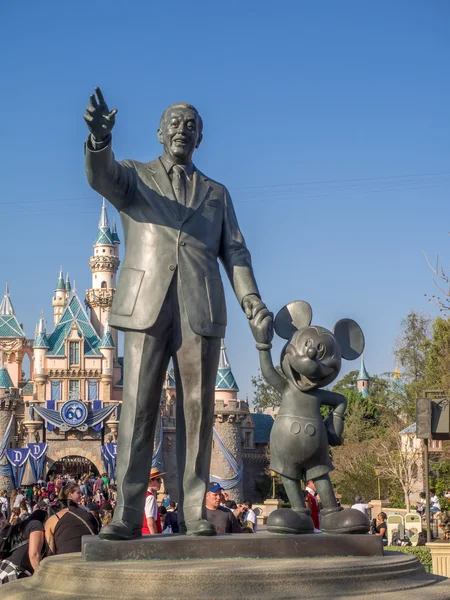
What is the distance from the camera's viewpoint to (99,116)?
4652 millimetres

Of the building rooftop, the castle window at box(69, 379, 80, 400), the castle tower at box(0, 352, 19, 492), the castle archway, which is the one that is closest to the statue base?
the castle archway

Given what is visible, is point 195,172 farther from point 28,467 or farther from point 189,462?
point 28,467

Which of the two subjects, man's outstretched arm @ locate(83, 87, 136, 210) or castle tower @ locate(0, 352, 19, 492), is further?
castle tower @ locate(0, 352, 19, 492)

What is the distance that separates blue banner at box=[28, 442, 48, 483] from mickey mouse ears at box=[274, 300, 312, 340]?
40.4m

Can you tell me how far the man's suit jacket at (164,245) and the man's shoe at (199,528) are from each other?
3.13 feet

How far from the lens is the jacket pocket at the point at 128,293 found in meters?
5.00

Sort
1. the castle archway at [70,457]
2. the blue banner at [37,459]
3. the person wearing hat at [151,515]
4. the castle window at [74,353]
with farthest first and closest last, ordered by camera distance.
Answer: the castle window at [74,353], the castle archway at [70,457], the blue banner at [37,459], the person wearing hat at [151,515]

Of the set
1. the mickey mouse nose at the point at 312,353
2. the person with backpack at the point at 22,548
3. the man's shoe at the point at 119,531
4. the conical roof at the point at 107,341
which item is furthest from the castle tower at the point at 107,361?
the man's shoe at the point at 119,531

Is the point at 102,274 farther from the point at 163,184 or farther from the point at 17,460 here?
the point at 163,184

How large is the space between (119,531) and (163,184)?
72.9 inches

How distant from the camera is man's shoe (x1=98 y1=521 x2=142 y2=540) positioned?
4574mm

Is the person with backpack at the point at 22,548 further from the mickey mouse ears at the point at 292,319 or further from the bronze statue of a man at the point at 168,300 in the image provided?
the mickey mouse ears at the point at 292,319

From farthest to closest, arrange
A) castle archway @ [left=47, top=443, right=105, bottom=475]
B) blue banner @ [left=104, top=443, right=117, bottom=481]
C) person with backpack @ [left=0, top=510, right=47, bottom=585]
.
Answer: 1. castle archway @ [left=47, top=443, right=105, bottom=475]
2. blue banner @ [left=104, top=443, right=117, bottom=481]
3. person with backpack @ [left=0, top=510, right=47, bottom=585]

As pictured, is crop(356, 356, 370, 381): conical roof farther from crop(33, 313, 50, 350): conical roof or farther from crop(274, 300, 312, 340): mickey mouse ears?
crop(274, 300, 312, 340): mickey mouse ears
